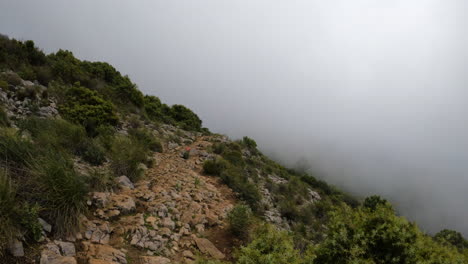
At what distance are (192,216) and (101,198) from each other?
2237 mm

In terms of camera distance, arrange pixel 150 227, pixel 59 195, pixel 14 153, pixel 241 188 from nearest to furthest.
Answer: pixel 59 195, pixel 14 153, pixel 150 227, pixel 241 188

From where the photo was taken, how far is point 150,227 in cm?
478

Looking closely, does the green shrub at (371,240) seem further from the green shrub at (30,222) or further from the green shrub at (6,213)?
the green shrub at (6,213)

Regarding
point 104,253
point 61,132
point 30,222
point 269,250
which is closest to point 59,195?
point 30,222

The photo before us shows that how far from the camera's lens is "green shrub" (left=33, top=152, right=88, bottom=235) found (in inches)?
145

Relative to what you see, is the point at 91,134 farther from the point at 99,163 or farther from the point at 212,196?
the point at 212,196

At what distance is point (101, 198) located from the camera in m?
4.90

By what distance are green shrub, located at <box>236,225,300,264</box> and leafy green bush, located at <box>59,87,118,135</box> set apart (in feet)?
30.6

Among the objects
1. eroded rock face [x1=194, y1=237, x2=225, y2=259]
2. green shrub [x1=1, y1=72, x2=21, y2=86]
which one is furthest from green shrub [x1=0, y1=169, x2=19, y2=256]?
green shrub [x1=1, y1=72, x2=21, y2=86]

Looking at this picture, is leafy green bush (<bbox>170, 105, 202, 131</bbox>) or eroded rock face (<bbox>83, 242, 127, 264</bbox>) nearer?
eroded rock face (<bbox>83, 242, 127, 264</bbox>)

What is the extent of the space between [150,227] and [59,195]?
1852mm

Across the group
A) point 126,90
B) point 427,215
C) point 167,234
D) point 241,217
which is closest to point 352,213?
point 241,217

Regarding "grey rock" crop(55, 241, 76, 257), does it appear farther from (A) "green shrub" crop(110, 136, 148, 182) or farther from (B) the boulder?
(A) "green shrub" crop(110, 136, 148, 182)

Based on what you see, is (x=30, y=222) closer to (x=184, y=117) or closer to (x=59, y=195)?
(x=59, y=195)
